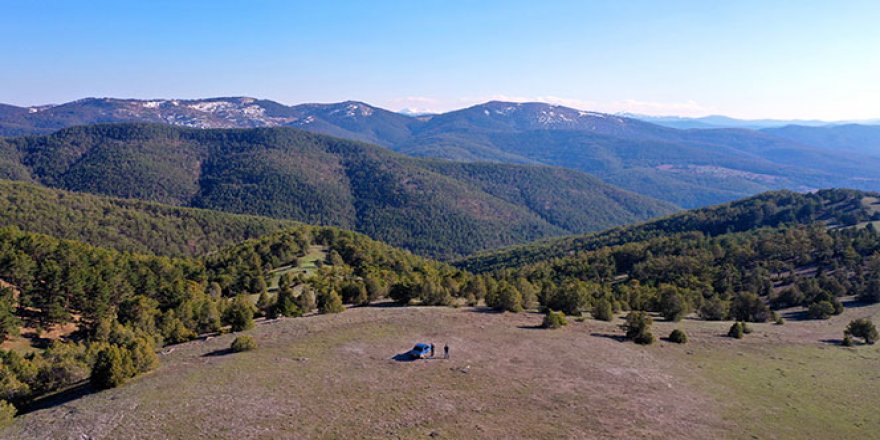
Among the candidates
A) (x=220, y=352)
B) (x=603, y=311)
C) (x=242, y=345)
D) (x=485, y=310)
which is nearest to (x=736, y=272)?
(x=603, y=311)

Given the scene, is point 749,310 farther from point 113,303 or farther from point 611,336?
point 113,303

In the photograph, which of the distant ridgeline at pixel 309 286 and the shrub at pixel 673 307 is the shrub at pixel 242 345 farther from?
the shrub at pixel 673 307

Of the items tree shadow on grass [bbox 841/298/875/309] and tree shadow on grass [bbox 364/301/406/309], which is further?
tree shadow on grass [bbox 841/298/875/309]

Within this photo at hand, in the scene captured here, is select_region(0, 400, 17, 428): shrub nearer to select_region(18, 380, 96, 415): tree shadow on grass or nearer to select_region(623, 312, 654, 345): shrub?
select_region(18, 380, 96, 415): tree shadow on grass

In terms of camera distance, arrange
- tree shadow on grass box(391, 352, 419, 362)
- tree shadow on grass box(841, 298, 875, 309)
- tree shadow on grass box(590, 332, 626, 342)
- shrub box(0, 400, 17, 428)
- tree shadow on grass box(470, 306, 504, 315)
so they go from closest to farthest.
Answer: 1. shrub box(0, 400, 17, 428)
2. tree shadow on grass box(391, 352, 419, 362)
3. tree shadow on grass box(590, 332, 626, 342)
4. tree shadow on grass box(470, 306, 504, 315)
5. tree shadow on grass box(841, 298, 875, 309)

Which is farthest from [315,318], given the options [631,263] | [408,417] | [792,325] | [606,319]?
[631,263]

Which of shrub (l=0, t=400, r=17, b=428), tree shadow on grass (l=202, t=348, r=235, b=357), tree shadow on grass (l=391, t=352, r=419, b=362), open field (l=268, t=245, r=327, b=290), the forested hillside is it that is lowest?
open field (l=268, t=245, r=327, b=290)

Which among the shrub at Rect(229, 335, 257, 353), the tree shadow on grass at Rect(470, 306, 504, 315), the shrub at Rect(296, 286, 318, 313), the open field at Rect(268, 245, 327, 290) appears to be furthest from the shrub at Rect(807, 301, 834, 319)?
the open field at Rect(268, 245, 327, 290)
